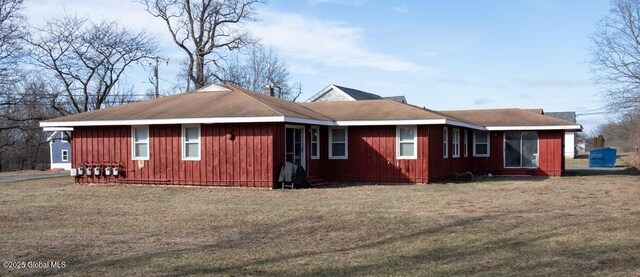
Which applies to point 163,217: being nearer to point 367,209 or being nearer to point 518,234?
point 367,209

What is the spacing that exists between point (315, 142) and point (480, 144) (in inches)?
362

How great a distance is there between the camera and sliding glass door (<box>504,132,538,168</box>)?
2611 centimetres

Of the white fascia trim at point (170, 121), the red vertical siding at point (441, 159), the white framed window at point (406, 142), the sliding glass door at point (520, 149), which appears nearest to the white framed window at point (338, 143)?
the white framed window at point (406, 142)

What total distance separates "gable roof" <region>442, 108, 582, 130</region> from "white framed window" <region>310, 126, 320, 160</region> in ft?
25.2

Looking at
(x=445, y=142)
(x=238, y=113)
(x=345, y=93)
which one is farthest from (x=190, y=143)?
(x=345, y=93)

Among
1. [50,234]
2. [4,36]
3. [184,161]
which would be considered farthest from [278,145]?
[4,36]

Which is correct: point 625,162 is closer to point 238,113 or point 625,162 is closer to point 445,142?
point 445,142

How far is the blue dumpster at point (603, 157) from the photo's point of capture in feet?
119

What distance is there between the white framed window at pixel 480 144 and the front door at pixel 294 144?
10.0 meters

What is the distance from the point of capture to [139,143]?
19.9 m

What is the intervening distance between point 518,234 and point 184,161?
12108 mm

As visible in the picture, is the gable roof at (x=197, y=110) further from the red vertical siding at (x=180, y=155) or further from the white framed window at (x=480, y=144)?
the white framed window at (x=480, y=144)

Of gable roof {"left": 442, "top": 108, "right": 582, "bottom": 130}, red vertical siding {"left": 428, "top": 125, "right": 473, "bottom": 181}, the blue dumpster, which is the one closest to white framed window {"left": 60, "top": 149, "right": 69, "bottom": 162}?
gable roof {"left": 442, "top": 108, "right": 582, "bottom": 130}

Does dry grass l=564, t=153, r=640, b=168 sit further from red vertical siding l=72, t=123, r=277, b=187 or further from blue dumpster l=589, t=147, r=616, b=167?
red vertical siding l=72, t=123, r=277, b=187
